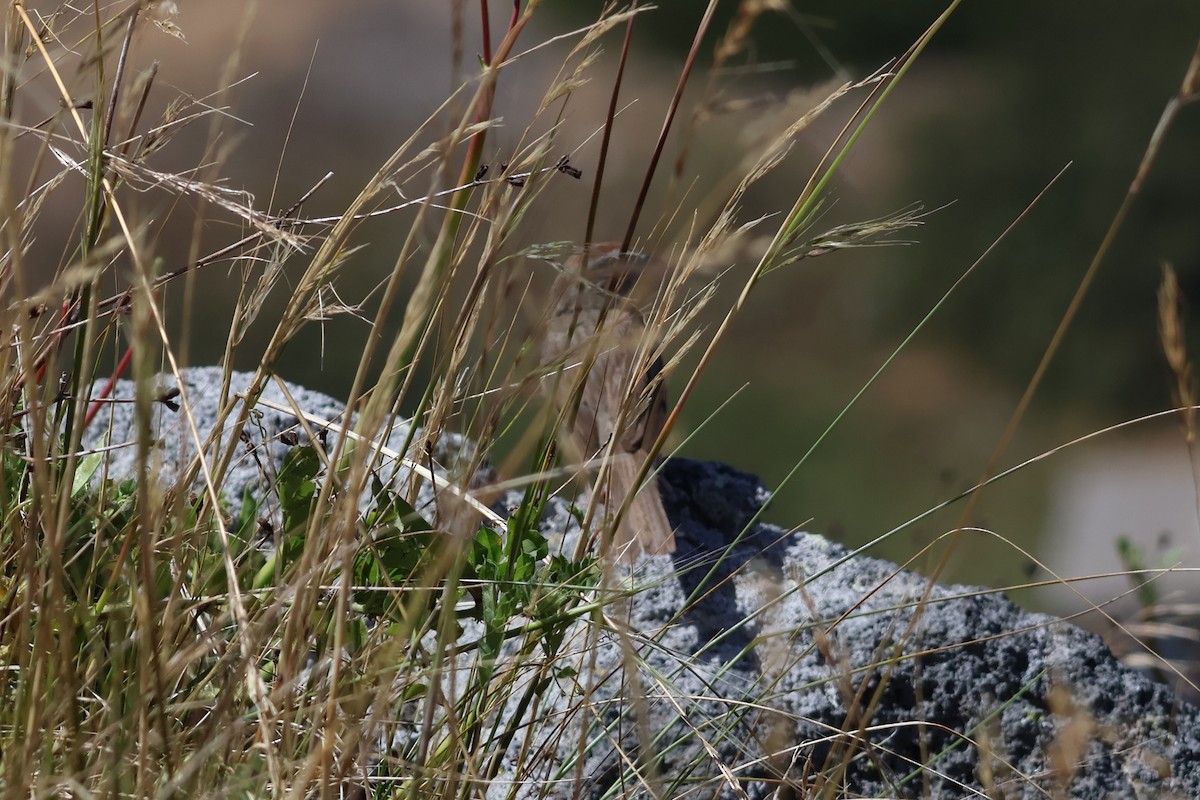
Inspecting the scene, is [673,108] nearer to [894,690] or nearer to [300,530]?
[300,530]

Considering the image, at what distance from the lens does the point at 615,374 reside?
5.82 feet

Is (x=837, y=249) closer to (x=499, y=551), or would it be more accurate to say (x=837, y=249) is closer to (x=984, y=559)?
(x=499, y=551)

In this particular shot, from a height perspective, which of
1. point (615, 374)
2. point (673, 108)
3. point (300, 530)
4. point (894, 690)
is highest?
point (673, 108)

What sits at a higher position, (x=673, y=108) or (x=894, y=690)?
(x=673, y=108)

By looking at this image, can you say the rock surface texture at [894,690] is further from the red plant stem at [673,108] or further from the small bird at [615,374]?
the red plant stem at [673,108]

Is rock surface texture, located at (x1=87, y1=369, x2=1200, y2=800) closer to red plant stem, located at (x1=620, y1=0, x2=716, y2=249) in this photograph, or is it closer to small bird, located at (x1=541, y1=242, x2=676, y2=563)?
small bird, located at (x1=541, y1=242, x2=676, y2=563)

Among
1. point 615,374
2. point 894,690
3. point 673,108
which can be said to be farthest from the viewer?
point 615,374

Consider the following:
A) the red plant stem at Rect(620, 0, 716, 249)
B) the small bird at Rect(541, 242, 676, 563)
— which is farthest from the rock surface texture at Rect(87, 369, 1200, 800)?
the red plant stem at Rect(620, 0, 716, 249)

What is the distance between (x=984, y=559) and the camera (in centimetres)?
642

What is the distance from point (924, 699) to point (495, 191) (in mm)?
774

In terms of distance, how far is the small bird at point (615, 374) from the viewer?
0.66 m

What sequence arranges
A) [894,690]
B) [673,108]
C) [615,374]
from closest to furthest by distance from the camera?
[673,108] < [894,690] < [615,374]

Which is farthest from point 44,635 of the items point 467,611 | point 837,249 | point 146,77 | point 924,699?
point 924,699

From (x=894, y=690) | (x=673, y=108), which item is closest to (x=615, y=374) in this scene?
(x=894, y=690)
